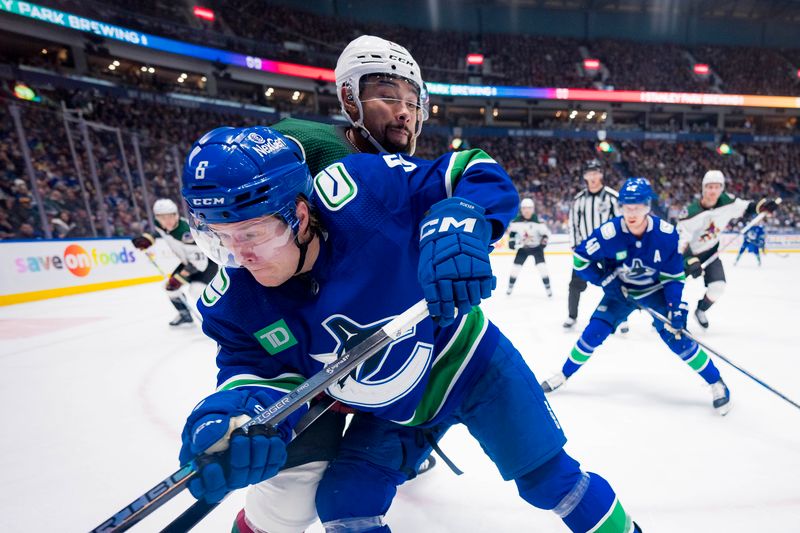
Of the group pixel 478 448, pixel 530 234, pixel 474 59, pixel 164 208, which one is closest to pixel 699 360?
pixel 478 448

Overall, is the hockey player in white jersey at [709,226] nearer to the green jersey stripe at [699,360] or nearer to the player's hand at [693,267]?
the player's hand at [693,267]

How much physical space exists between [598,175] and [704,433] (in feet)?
9.13

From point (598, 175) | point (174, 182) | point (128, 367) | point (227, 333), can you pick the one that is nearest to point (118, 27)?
point (174, 182)

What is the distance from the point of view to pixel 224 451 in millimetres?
978

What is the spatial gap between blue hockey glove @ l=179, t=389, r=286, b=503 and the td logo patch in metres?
0.19

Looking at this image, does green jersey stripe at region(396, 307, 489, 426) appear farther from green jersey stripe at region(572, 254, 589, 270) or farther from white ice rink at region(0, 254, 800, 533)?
green jersey stripe at region(572, 254, 589, 270)

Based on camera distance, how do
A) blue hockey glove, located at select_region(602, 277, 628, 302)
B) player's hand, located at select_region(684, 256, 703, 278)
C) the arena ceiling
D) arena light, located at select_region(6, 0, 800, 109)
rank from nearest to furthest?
blue hockey glove, located at select_region(602, 277, 628, 302) → player's hand, located at select_region(684, 256, 703, 278) → arena light, located at select_region(6, 0, 800, 109) → the arena ceiling

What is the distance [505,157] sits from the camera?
73.6 feet

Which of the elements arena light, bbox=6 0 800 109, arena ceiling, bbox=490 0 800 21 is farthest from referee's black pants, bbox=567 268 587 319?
arena ceiling, bbox=490 0 800 21

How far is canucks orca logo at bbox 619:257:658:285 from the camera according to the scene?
2.84 meters

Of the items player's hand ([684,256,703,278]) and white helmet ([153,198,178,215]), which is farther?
white helmet ([153,198,178,215])

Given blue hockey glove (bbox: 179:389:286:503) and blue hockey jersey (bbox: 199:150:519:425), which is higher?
blue hockey jersey (bbox: 199:150:519:425)

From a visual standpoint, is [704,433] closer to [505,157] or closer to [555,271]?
[555,271]

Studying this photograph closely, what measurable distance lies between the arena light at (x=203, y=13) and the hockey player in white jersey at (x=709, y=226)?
1926 cm
